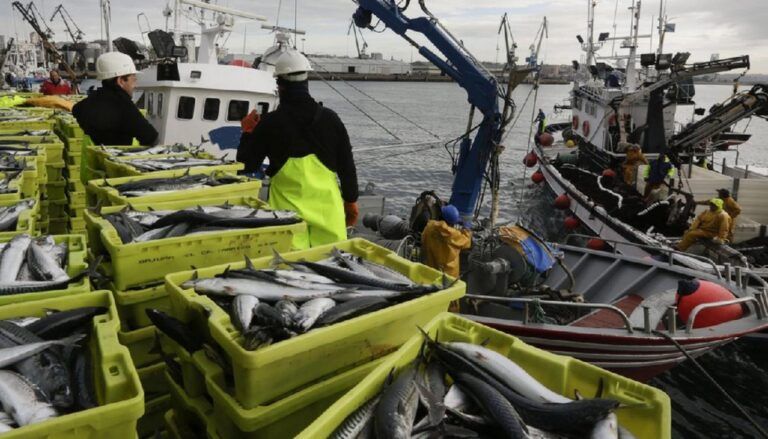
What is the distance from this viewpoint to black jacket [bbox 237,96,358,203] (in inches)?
153

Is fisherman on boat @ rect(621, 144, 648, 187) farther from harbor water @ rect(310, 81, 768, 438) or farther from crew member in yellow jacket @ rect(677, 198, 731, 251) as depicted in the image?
crew member in yellow jacket @ rect(677, 198, 731, 251)

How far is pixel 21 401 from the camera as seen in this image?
175 cm

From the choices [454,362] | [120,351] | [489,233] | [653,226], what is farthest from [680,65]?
[120,351]

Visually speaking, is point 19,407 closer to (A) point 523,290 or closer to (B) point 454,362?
(B) point 454,362

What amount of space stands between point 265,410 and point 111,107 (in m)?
4.87

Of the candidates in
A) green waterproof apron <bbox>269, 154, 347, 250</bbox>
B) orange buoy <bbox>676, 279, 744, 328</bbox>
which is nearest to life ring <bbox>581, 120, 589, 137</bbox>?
orange buoy <bbox>676, 279, 744, 328</bbox>

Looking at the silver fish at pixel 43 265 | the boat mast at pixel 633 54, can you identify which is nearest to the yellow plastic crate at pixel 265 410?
the silver fish at pixel 43 265

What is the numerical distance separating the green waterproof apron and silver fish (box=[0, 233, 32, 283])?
1.60 meters

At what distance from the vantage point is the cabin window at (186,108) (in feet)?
35.1

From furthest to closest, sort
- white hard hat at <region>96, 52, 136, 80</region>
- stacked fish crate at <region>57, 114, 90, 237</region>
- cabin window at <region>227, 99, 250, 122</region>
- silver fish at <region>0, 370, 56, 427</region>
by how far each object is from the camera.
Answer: cabin window at <region>227, 99, 250, 122</region> < stacked fish crate at <region>57, 114, 90, 237</region> < white hard hat at <region>96, 52, 136, 80</region> < silver fish at <region>0, 370, 56, 427</region>

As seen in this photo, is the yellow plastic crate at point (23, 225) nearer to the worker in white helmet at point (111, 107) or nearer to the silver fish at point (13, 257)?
the silver fish at point (13, 257)

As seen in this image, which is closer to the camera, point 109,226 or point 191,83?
point 109,226

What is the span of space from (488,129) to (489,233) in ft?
12.7

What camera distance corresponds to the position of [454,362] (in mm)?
2322
